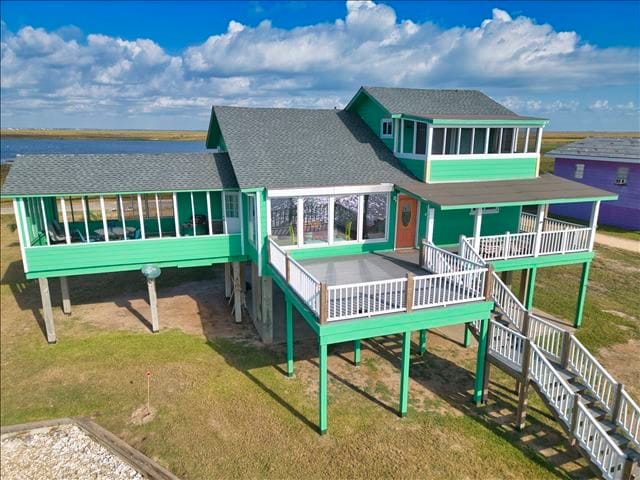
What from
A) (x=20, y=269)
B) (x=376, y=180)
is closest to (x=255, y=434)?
(x=376, y=180)

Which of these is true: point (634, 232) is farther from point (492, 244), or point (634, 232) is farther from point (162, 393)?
point (162, 393)

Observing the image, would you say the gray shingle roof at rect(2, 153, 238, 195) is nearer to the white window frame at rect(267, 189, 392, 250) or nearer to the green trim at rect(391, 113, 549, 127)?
the white window frame at rect(267, 189, 392, 250)

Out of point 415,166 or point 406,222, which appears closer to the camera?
point 406,222

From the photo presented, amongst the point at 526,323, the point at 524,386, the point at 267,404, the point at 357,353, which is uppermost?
the point at 526,323

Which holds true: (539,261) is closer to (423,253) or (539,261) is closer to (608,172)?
(423,253)

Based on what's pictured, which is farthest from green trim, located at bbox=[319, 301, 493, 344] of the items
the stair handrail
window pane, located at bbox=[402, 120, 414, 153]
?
window pane, located at bbox=[402, 120, 414, 153]

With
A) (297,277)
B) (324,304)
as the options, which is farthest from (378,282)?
(297,277)
